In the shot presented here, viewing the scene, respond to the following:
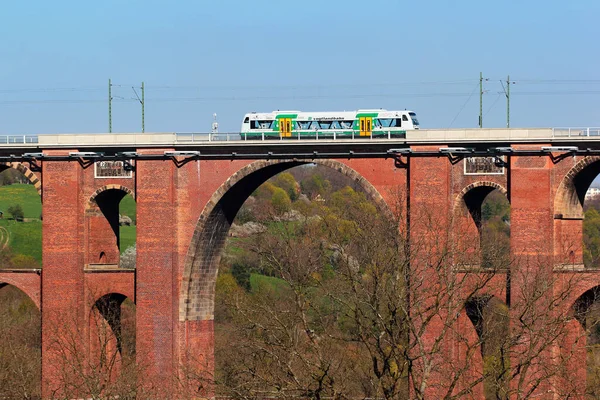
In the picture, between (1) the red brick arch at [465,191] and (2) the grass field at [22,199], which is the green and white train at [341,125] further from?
(2) the grass field at [22,199]

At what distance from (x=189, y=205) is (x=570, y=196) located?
59.6 ft

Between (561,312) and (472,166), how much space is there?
902 centimetres

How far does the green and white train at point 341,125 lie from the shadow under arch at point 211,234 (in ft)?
6.30

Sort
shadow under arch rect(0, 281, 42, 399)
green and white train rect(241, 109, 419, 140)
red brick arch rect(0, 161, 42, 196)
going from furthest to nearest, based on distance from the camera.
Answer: red brick arch rect(0, 161, 42, 196)
green and white train rect(241, 109, 419, 140)
shadow under arch rect(0, 281, 42, 399)

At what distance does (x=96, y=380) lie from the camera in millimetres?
62844

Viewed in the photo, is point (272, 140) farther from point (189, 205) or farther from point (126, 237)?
point (126, 237)

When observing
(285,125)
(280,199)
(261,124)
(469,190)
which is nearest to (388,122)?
(285,125)

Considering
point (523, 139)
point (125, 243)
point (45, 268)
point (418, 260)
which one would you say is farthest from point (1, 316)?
point (125, 243)

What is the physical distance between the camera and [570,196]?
64688 millimetres

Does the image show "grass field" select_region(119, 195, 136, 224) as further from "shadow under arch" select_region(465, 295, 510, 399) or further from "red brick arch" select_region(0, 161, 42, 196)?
"shadow under arch" select_region(465, 295, 510, 399)

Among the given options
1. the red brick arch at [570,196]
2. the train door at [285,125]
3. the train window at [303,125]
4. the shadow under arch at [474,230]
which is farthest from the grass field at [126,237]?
the red brick arch at [570,196]

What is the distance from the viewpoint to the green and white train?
70625 mm

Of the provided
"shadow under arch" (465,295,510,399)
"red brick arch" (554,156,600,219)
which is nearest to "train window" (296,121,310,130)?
"shadow under arch" (465,295,510,399)

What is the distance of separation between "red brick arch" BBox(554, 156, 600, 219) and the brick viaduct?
63 millimetres
